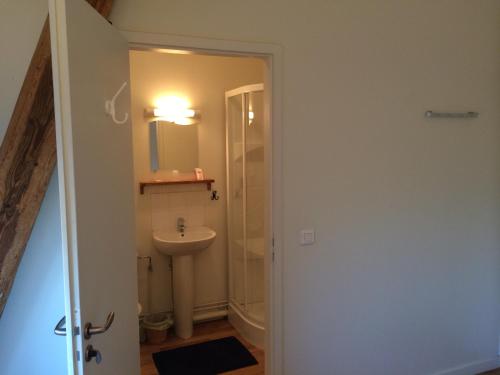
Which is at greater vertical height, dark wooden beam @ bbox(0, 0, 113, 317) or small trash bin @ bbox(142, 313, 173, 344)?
dark wooden beam @ bbox(0, 0, 113, 317)

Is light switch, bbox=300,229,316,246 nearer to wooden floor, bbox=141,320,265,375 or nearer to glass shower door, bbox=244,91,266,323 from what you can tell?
glass shower door, bbox=244,91,266,323

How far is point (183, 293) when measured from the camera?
3.10 m

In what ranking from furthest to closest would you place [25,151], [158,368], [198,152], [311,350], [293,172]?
[198,152] → [158,368] → [311,350] → [293,172] → [25,151]

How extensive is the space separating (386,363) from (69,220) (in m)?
2.11

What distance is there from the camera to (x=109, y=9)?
1.55m

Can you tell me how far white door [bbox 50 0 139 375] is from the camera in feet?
3.43

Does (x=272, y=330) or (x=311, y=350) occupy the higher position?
(x=272, y=330)

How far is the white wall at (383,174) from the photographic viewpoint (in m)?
1.93

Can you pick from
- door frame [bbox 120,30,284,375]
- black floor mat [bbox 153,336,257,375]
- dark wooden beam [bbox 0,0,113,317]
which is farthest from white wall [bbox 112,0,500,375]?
black floor mat [bbox 153,336,257,375]

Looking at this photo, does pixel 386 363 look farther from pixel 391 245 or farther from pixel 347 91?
pixel 347 91

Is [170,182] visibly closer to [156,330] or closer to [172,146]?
[172,146]

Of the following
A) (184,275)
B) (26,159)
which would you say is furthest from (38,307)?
(184,275)

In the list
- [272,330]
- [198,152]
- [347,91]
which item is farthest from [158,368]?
[347,91]

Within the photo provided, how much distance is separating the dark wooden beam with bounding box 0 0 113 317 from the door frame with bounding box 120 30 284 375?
0.42 m
